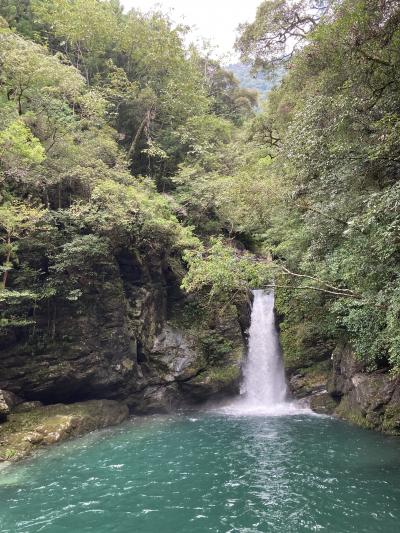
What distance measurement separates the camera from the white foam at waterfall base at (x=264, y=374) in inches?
839

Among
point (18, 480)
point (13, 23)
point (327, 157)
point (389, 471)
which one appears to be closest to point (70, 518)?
point (18, 480)

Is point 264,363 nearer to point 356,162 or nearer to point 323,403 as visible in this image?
point 323,403

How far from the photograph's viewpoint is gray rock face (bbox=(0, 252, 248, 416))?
18844 millimetres

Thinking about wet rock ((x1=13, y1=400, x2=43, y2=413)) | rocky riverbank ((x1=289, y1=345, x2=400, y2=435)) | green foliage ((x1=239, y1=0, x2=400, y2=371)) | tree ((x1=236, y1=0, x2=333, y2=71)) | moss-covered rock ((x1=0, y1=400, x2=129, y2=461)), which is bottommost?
moss-covered rock ((x1=0, y1=400, x2=129, y2=461))

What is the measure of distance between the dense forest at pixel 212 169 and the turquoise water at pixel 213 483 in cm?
363

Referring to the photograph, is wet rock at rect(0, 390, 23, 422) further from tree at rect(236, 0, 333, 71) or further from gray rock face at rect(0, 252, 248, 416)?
tree at rect(236, 0, 333, 71)

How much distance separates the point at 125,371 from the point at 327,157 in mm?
14204

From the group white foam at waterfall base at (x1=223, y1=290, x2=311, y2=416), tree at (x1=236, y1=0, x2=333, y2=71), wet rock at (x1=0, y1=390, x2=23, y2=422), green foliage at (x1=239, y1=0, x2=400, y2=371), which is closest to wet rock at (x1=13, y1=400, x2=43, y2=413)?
wet rock at (x1=0, y1=390, x2=23, y2=422)

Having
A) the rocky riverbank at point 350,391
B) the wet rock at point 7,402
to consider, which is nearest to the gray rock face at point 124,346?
the wet rock at point 7,402

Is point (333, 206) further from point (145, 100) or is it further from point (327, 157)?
point (145, 100)

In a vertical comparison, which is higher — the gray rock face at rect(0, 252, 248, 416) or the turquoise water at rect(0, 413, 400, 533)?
the gray rock face at rect(0, 252, 248, 416)

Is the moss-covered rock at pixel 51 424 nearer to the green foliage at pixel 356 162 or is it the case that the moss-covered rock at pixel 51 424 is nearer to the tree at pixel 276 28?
the green foliage at pixel 356 162

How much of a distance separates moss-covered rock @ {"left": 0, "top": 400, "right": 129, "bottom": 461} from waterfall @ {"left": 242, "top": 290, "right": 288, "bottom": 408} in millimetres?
7255

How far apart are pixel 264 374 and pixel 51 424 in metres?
11.8
